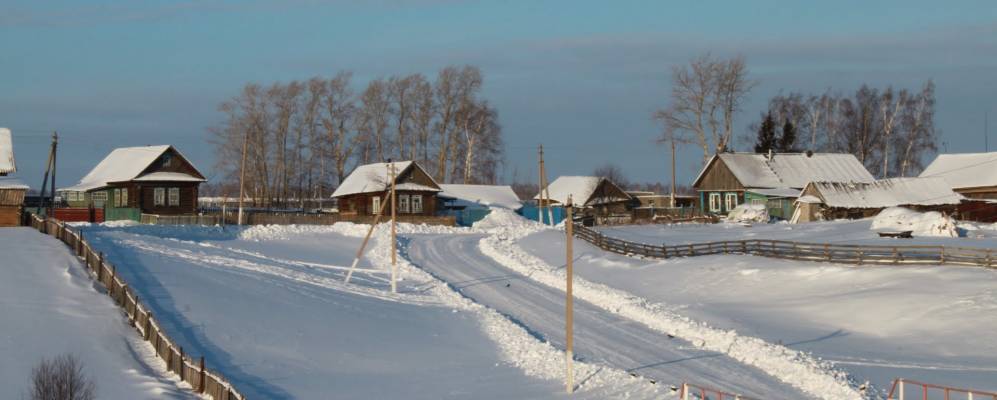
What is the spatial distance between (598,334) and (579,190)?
6211 centimetres

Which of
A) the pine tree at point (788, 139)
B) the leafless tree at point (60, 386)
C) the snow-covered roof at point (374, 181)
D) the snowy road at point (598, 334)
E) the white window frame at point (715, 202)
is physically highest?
the pine tree at point (788, 139)

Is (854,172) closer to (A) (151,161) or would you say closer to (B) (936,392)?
(A) (151,161)

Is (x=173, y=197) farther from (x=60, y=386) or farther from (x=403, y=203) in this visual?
(x=60, y=386)

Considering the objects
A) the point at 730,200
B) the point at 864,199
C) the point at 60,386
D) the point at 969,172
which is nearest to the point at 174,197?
the point at 730,200

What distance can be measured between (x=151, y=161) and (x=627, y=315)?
4537 centimetres

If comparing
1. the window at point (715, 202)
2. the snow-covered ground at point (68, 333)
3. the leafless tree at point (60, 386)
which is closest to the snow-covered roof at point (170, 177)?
the snow-covered ground at point (68, 333)

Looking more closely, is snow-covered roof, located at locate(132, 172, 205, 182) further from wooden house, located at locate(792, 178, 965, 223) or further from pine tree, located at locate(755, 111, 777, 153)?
pine tree, located at locate(755, 111, 777, 153)

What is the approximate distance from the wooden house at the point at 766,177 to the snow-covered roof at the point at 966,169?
6065mm

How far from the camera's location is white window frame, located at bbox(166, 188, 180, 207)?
72250 millimetres

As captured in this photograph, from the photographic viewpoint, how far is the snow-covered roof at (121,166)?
71062 mm

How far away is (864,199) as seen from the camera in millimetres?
74500

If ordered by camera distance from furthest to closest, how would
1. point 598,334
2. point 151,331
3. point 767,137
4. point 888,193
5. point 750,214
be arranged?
point 767,137
point 888,193
point 750,214
point 598,334
point 151,331

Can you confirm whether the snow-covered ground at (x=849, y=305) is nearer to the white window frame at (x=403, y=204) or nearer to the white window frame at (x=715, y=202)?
the white window frame at (x=403, y=204)

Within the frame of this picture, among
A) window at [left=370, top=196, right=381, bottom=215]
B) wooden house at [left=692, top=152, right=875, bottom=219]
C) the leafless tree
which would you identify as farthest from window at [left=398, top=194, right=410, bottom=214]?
the leafless tree
